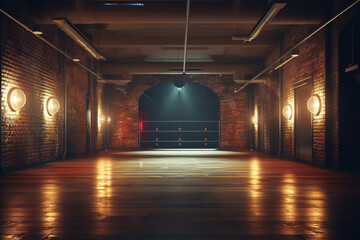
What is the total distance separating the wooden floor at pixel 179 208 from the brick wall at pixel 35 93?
1.30 metres

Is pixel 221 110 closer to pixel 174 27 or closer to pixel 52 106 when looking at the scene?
pixel 174 27

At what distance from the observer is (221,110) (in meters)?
12.7

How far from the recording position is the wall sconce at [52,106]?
6.54 meters

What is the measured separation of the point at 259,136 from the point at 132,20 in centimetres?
756

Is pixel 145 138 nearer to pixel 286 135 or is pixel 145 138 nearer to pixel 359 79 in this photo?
pixel 286 135

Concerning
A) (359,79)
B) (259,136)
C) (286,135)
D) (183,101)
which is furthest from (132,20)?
(183,101)

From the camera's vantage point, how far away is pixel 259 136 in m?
11.4

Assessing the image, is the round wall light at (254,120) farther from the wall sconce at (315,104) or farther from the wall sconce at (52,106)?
the wall sconce at (52,106)

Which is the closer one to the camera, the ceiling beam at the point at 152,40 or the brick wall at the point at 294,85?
the brick wall at the point at 294,85

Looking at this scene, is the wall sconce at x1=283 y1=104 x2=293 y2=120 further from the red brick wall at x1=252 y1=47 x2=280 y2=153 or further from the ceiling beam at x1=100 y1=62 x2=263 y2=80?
the ceiling beam at x1=100 y1=62 x2=263 y2=80

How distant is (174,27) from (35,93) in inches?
146

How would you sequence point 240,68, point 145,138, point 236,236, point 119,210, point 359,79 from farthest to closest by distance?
point 145,138 → point 240,68 → point 359,79 → point 119,210 → point 236,236

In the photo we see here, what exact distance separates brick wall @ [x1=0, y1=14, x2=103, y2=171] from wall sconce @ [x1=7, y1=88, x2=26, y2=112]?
0.25 feet

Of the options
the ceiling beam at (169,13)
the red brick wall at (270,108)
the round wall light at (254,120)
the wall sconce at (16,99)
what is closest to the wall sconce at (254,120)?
the round wall light at (254,120)
